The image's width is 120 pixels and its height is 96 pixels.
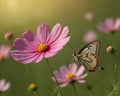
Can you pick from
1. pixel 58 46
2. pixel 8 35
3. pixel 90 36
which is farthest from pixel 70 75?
pixel 90 36

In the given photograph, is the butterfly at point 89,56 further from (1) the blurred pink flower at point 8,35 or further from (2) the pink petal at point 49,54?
(1) the blurred pink flower at point 8,35

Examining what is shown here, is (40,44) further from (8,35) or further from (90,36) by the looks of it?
(90,36)

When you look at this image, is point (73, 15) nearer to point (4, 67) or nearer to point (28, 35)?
point (4, 67)

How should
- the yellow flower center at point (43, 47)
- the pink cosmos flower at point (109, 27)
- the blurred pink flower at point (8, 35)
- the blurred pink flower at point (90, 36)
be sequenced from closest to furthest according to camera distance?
the yellow flower center at point (43, 47)
the blurred pink flower at point (8, 35)
the pink cosmos flower at point (109, 27)
the blurred pink flower at point (90, 36)

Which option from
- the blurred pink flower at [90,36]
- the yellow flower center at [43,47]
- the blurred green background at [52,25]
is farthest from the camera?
the blurred pink flower at [90,36]

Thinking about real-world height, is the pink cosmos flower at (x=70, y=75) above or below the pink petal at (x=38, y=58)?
below

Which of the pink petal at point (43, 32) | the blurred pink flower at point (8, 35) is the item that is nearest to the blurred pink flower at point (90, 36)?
the blurred pink flower at point (8, 35)
